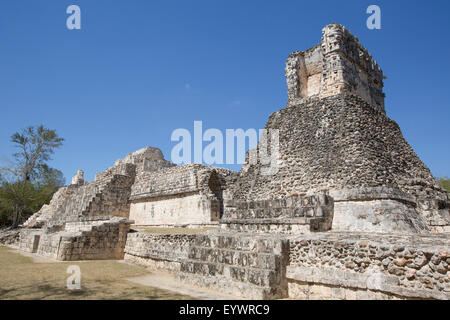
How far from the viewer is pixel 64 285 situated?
5461mm

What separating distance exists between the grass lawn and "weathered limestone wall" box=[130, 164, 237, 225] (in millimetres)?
5369

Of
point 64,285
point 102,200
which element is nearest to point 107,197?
point 102,200

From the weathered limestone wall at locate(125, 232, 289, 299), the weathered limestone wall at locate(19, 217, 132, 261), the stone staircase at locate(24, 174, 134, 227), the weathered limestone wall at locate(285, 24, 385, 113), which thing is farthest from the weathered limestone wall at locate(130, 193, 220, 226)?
the weathered limestone wall at locate(285, 24, 385, 113)

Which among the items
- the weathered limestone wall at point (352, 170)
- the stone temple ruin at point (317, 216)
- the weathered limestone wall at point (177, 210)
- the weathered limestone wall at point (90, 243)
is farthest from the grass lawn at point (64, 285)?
the weathered limestone wall at point (177, 210)

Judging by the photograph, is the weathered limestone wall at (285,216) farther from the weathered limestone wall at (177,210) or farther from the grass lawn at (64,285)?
the weathered limestone wall at (177,210)

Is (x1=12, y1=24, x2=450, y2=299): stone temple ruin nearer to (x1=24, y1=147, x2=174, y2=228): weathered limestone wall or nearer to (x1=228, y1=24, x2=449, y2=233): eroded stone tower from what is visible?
(x1=228, y1=24, x2=449, y2=233): eroded stone tower

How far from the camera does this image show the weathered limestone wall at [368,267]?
370 cm

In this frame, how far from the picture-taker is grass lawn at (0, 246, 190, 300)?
187 inches

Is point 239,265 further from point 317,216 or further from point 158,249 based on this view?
point 158,249

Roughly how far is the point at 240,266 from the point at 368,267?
2185 mm

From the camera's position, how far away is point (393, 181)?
24.8ft

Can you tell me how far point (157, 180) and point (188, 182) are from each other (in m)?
2.70
